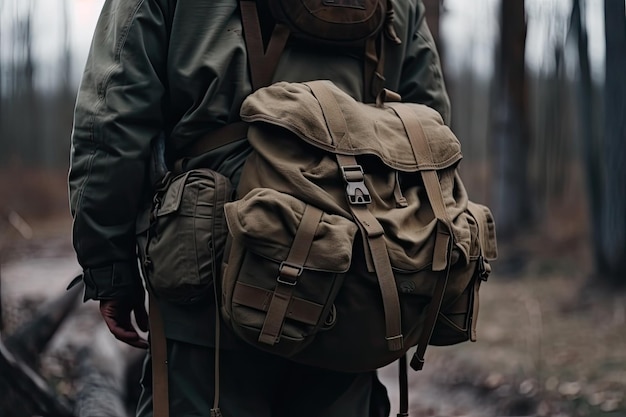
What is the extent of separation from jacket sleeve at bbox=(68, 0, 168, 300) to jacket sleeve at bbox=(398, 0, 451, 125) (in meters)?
0.76

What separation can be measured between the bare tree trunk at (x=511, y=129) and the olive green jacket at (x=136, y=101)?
1028 cm

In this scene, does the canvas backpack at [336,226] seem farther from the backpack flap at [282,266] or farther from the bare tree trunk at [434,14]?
the bare tree trunk at [434,14]

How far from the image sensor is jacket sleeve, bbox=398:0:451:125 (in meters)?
2.47

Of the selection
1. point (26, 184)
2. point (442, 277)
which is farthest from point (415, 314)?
point (26, 184)

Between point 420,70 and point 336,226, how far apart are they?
85 centimetres

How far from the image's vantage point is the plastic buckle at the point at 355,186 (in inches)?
73.5

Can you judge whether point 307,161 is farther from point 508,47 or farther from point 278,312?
point 508,47

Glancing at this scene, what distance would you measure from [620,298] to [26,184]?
54.5ft

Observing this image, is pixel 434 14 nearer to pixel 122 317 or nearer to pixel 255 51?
pixel 255 51

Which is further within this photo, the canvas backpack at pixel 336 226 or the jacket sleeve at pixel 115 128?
the jacket sleeve at pixel 115 128

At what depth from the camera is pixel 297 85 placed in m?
1.97

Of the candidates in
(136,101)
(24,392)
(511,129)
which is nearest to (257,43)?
(136,101)

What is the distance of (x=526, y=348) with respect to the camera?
7.05 metres

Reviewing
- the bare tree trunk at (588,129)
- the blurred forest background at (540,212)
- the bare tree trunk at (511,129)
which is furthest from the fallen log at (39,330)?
the bare tree trunk at (511,129)
